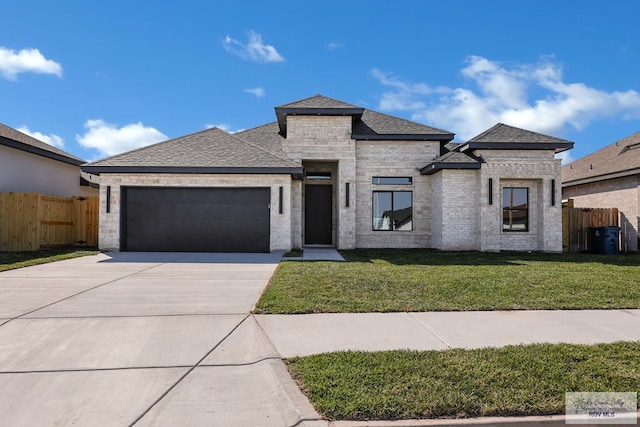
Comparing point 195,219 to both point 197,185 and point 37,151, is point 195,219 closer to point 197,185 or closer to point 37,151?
point 197,185

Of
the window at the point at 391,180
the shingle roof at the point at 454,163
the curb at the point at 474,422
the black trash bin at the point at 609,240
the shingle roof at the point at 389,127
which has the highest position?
the shingle roof at the point at 389,127

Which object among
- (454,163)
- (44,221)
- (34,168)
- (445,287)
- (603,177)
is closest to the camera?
(445,287)

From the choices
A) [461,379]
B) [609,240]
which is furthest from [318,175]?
[461,379]

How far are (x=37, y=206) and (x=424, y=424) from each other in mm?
16980

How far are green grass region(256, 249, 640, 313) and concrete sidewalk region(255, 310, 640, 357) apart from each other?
14.3 inches

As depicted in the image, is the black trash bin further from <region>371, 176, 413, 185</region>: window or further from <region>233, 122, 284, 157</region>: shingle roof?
<region>233, 122, 284, 157</region>: shingle roof

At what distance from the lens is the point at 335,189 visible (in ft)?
57.3

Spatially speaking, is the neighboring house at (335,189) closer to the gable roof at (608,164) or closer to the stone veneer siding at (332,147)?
the stone veneer siding at (332,147)

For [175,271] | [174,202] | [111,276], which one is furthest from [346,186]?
[111,276]

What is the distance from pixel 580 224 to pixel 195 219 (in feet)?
52.5

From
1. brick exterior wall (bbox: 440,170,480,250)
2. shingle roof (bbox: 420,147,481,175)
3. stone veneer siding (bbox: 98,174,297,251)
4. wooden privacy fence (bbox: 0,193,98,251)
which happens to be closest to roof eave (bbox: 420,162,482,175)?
shingle roof (bbox: 420,147,481,175)

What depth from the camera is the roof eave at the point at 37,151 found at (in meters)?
15.5

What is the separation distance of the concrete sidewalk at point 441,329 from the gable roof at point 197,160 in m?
9.39

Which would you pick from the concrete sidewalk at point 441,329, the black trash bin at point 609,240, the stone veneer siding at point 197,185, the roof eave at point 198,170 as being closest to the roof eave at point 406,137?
the roof eave at point 198,170
